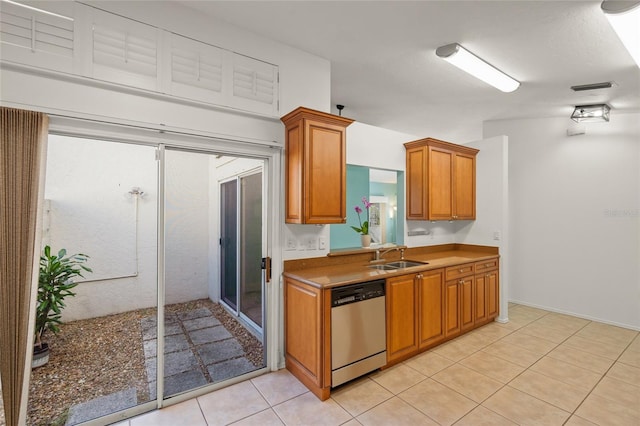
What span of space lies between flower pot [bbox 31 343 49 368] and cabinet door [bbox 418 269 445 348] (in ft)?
9.83

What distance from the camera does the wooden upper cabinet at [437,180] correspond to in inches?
151

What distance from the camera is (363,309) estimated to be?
8.45 ft

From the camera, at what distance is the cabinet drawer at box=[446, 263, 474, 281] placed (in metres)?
3.35

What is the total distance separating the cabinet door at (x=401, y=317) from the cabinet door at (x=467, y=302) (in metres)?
0.86

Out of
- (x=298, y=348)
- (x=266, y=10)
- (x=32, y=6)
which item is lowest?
(x=298, y=348)

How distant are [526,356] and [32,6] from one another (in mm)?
4915

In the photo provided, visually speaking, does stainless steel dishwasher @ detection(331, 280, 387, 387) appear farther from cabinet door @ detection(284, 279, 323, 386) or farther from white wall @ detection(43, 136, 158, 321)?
white wall @ detection(43, 136, 158, 321)

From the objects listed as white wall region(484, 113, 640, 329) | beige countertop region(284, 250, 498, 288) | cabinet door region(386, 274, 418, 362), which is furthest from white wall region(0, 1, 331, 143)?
white wall region(484, 113, 640, 329)

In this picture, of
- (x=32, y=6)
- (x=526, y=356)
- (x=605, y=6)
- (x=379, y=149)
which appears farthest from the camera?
(x=379, y=149)

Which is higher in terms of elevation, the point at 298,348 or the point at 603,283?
the point at 603,283

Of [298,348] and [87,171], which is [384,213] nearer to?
[298,348]

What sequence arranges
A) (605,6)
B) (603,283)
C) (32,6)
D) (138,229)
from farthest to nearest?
(603,283) → (138,229) → (605,6) → (32,6)

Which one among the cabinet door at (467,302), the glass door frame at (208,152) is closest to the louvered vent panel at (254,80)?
the glass door frame at (208,152)

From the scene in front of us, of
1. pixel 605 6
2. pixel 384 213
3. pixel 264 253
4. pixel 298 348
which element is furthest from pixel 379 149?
pixel 298 348
